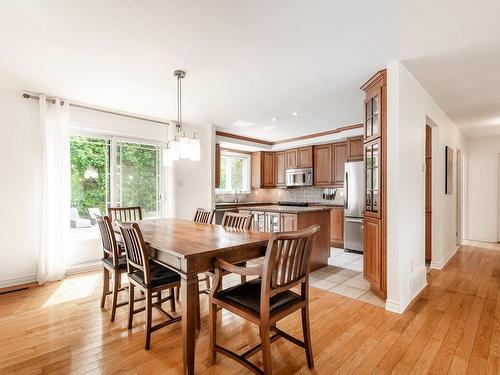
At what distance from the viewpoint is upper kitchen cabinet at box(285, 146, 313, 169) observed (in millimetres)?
6184

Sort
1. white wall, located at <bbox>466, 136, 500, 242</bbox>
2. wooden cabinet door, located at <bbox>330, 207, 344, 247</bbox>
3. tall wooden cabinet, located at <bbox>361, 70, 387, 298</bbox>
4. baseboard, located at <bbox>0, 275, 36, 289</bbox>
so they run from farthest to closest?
white wall, located at <bbox>466, 136, 500, 242</bbox>, wooden cabinet door, located at <bbox>330, 207, 344, 247</bbox>, baseboard, located at <bbox>0, 275, 36, 289</bbox>, tall wooden cabinet, located at <bbox>361, 70, 387, 298</bbox>

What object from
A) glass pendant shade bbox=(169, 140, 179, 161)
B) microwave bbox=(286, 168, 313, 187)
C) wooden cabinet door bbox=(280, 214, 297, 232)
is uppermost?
glass pendant shade bbox=(169, 140, 179, 161)

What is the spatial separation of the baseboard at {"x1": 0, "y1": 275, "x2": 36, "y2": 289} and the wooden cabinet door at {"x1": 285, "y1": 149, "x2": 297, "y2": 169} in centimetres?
524

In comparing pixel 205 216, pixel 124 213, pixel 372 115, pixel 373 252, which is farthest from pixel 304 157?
pixel 124 213

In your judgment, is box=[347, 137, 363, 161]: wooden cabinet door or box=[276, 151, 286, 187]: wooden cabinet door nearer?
box=[347, 137, 363, 161]: wooden cabinet door

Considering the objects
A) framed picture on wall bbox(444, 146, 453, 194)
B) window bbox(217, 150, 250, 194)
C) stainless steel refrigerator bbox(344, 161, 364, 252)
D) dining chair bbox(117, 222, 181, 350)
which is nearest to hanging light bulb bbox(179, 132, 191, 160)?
dining chair bbox(117, 222, 181, 350)

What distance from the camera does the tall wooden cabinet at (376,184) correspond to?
2.83 meters

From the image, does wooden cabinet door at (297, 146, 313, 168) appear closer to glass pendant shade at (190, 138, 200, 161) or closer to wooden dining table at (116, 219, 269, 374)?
glass pendant shade at (190, 138, 200, 161)

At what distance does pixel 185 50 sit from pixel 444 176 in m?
4.32

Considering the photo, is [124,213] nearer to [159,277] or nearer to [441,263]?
[159,277]

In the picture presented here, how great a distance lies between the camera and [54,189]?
358cm

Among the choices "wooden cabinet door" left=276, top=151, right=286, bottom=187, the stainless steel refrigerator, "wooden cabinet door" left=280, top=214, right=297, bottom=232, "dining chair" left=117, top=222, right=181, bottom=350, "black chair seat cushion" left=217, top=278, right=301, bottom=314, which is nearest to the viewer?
"black chair seat cushion" left=217, top=278, right=301, bottom=314

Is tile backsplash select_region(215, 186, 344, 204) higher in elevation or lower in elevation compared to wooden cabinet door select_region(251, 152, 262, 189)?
lower

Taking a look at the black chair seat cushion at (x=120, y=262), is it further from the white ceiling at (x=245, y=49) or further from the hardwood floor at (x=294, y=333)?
the white ceiling at (x=245, y=49)
